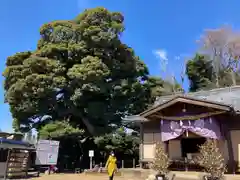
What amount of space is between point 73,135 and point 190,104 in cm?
1206

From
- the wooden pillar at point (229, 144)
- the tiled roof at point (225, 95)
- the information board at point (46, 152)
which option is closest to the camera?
the wooden pillar at point (229, 144)

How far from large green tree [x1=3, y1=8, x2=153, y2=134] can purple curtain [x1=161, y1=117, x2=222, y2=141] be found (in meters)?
9.77

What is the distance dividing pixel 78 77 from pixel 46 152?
23.2ft

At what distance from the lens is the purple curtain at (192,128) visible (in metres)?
12.8

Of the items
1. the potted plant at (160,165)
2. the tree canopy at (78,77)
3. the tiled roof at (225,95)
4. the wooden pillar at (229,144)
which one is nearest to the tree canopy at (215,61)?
the tree canopy at (78,77)

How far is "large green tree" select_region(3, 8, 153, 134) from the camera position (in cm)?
2228

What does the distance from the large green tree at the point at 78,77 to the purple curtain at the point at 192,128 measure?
977 centimetres

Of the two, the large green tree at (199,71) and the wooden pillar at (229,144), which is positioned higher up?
the large green tree at (199,71)

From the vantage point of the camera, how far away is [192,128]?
13344mm

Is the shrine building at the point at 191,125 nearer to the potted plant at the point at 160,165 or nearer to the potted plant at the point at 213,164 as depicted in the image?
the potted plant at the point at 160,165

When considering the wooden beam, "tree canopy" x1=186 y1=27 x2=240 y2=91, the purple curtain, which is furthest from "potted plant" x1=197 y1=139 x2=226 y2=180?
"tree canopy" x1=186 y1=27 x2=240 y2=91

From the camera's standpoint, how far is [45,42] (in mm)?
25875

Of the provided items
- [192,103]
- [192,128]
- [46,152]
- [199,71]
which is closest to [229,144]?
[192,128]

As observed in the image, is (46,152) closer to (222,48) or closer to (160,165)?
(160,165)
